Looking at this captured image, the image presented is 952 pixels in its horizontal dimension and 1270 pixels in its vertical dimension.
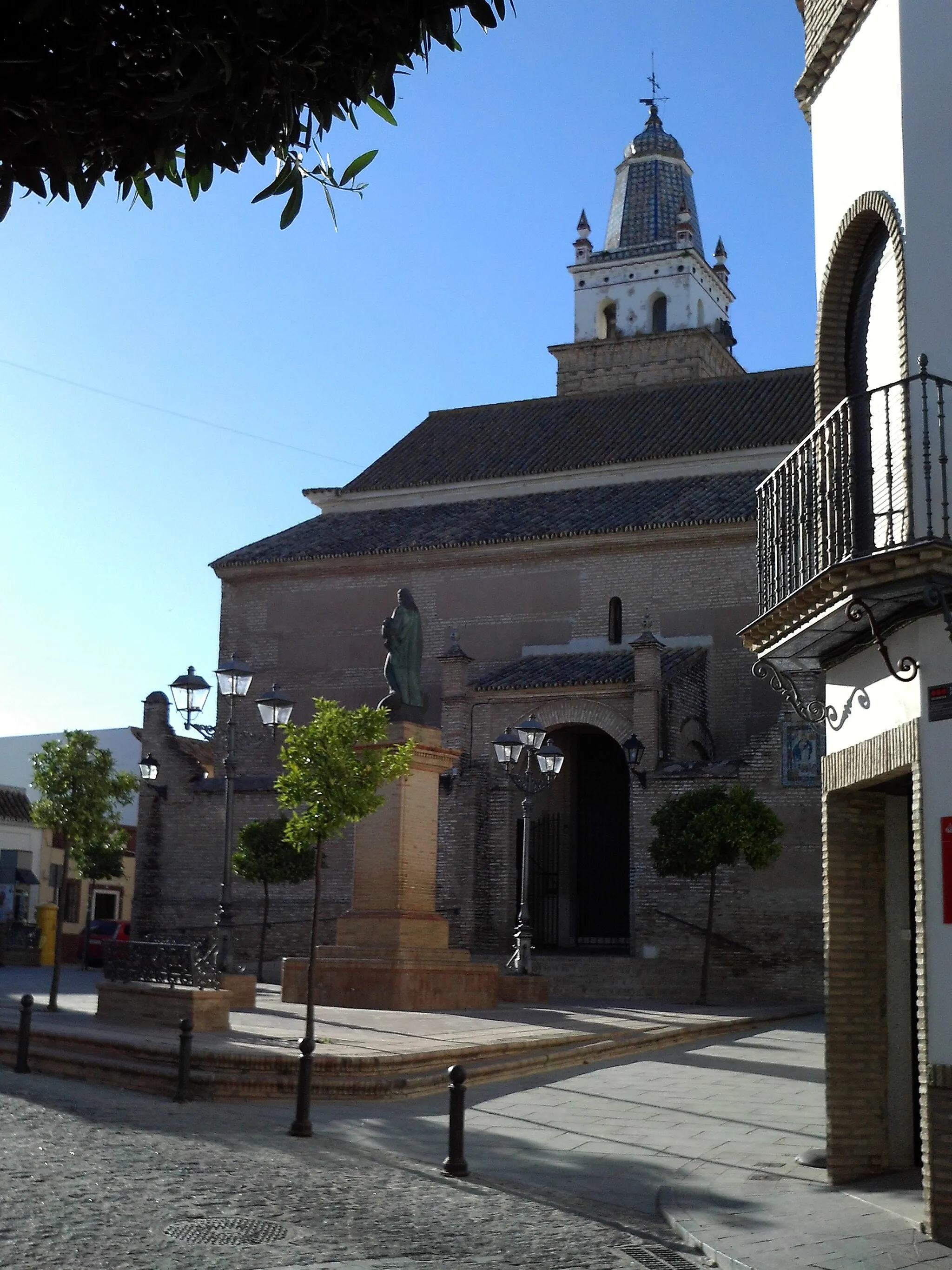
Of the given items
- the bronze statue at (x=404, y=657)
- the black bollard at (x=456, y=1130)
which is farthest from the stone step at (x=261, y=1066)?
the bronze statue at (x=404, y=657)

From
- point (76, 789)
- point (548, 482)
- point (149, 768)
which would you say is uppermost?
point (548, 482)

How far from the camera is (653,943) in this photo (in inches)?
1038

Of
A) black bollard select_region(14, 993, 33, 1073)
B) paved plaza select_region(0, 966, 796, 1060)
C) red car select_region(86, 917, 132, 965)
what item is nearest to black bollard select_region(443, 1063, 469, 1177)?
paved plaza select_region(0, 966, 796, 1060)

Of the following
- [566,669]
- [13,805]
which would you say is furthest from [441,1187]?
[13,805]

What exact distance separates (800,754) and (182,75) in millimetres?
23316

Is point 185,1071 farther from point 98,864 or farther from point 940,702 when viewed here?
point 98,864

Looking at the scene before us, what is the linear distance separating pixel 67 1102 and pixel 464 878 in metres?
18.4

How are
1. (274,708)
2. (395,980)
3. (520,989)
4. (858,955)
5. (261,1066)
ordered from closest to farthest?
(858,955), (261,1066), (395,980), (274,708), (520,989)

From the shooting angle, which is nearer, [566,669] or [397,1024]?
[397,1024]

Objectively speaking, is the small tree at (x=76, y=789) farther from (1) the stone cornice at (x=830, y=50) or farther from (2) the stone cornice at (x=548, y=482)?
(2) the stone cornice at (x=548, y=482)

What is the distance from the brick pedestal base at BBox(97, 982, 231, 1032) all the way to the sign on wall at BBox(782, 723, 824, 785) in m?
14.3

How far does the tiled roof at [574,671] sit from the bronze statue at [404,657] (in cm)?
926

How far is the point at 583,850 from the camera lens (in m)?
30.5

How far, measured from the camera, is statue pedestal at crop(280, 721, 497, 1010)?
17219 millimetres
